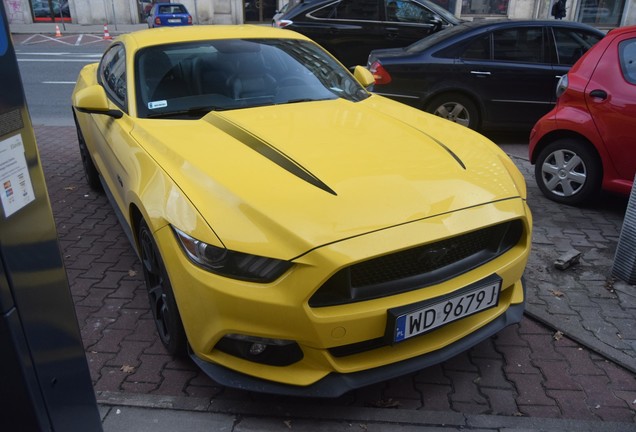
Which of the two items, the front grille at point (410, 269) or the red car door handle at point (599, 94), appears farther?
the red car door handle at point (599, 94)

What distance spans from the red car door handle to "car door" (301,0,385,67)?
5.69 m

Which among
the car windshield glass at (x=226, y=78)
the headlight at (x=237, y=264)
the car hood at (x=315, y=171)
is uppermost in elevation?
the car windshield glass at (x=226, y=78)

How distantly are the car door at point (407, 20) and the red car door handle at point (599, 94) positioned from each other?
5448mm

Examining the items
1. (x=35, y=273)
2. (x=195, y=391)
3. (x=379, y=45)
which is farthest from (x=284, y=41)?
(x=379, y=45)

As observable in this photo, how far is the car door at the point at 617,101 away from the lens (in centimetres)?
416

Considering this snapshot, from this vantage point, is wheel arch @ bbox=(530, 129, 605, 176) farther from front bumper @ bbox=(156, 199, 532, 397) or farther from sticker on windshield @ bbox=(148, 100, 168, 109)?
sticker on windshield @ bbox=(148, 100, 168, 109)

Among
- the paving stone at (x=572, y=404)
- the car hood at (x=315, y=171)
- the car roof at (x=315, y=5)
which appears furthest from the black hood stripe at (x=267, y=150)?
the car roof at (x=315, y=5)

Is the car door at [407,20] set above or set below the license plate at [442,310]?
above

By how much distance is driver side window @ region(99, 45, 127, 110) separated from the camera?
3578mm

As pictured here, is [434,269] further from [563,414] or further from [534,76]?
[534,76]

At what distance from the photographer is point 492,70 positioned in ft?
21.3

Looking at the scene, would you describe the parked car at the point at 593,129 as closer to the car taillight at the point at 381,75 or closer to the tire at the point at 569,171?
the tire at the point at 569,171

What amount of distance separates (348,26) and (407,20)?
1.07 meters

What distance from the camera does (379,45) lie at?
959cm
